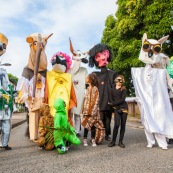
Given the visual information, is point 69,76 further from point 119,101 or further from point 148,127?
point 148,127

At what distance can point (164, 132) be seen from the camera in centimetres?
579

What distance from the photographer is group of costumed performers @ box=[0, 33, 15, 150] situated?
18.9 feet

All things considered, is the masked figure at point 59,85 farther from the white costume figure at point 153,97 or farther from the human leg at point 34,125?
the white costume figure at point 153,97

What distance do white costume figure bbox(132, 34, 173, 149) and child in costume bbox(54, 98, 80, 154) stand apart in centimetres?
158

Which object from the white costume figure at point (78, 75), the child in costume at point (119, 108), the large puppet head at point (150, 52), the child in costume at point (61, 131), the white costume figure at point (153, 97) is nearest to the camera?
the child in costume at point (61, 131)

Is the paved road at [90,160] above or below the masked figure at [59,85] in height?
below

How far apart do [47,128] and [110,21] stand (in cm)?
1927

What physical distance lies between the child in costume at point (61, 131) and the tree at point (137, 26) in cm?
1024

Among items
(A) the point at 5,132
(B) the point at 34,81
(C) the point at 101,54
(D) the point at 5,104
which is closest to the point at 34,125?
(A) the point at 5,132

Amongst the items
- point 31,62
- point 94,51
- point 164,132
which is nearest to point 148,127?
point 164,132

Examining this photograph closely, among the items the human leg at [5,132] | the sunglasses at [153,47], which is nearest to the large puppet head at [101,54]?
the sunglasses at [153,47]

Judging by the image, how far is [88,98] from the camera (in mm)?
6238

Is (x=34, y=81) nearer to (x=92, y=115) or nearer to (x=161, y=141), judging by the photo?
(x=92, y=115)

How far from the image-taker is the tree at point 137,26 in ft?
48.7
